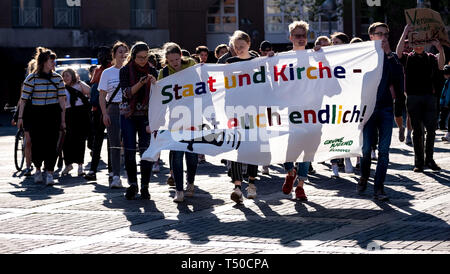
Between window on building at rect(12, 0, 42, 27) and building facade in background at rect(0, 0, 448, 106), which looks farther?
window on building at rect(12, 0, 42, 27)

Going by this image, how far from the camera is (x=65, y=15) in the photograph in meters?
46.3

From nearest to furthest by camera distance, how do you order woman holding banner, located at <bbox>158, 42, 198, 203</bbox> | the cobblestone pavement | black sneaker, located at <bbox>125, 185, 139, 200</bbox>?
1. the cobblestone pavement
2. woman holding banner, located at <bbox>158, 42, 198, 203</bbox>
3. black sneaker, located at <bbox>125, 185, 139, 200</bbox>

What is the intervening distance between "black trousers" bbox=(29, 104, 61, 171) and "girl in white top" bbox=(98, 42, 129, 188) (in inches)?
49.1

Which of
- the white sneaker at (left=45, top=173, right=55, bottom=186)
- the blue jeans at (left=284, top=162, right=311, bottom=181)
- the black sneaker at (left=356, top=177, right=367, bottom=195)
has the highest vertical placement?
the blue jeans at (left=284, top=162, right=311, bottom=181)

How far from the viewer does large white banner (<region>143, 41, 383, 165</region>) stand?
33.1ft

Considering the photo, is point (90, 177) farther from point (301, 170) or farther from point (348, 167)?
point (301, 170)

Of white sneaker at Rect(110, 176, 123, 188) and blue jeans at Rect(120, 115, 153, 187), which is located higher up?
blue jeans at Rect(120, 115, 153, 187)

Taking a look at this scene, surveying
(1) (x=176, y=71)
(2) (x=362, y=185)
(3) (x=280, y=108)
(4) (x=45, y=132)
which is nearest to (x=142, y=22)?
(4) (x=45, y=132)

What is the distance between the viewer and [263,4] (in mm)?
53000

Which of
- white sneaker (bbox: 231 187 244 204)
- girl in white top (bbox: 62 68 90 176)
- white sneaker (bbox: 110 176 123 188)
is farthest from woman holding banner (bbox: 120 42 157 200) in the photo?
girl in white top (bbox: 62 68 90 176)

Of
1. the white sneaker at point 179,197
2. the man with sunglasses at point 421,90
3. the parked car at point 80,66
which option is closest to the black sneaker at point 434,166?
the man with sunglasses at point 421,90

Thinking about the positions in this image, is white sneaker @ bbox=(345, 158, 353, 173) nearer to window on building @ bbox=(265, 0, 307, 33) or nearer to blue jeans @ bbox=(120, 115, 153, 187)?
blue jeans @ bbox=(120, 115, 153, 187)

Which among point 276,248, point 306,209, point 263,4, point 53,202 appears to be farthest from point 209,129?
point 263,4
